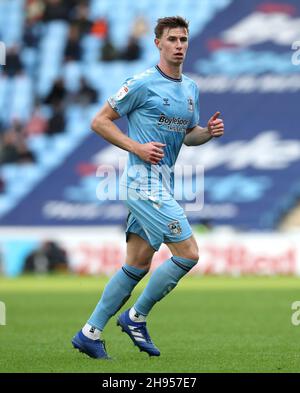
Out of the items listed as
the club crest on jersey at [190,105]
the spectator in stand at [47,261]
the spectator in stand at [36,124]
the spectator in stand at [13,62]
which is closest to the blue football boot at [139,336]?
the club crest on jersey at [190,105]

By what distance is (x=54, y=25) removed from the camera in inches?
1074

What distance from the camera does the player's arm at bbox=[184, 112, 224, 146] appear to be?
Answer: 25.2ft

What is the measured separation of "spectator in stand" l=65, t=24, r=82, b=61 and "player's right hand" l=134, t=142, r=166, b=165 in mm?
19863

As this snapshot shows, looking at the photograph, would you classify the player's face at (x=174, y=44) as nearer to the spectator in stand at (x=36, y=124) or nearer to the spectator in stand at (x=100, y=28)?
the spectator in stand at (x=36, y=124)

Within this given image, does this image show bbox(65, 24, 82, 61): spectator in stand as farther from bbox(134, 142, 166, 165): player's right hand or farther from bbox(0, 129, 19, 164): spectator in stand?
bbox(134, 142, 166, 165): player's right hand

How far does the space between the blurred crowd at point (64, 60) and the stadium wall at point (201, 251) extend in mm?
3740

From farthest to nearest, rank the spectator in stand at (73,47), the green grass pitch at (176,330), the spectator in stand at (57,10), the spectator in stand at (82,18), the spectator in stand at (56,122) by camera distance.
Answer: the spectator in stand at (57,10), the spectator in stand at (82,18), the spectator in stand at (73,47), the spectator in stand at (56,122), the green grass pitch at (176,330)

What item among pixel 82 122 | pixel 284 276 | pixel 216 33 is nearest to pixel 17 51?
pixel 82 122

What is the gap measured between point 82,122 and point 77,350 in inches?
708

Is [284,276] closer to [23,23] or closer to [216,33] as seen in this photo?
[216,33]

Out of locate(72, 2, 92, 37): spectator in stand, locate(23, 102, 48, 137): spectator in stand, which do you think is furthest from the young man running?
locate(72, 2, 92, 37): spectator in stand

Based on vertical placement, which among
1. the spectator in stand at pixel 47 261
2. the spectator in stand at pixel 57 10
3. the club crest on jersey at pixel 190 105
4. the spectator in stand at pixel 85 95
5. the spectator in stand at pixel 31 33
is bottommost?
the spectator in stand at pixel 47 261

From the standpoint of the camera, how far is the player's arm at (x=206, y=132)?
7.68 metres

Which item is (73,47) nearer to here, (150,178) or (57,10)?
(57,10)
